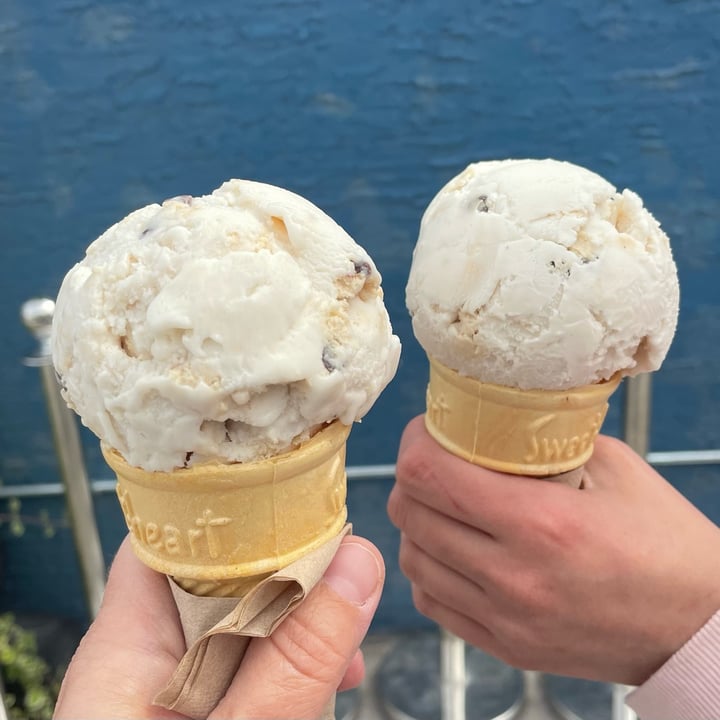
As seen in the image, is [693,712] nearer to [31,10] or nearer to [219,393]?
[219,393]

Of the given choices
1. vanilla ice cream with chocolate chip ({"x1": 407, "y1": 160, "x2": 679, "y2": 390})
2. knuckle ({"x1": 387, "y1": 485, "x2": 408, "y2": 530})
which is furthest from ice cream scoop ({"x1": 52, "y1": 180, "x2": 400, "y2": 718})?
knuckle ({"x1": 387, "y1": 485, "x2": 408, "y2": 530})

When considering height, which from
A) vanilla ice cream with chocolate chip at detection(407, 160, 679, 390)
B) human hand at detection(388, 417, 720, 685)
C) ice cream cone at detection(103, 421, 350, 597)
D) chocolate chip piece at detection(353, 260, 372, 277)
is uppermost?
chocolate chip piece at detection(353, 260, 372, 277)

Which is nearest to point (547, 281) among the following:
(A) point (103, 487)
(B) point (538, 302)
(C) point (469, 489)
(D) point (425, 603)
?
(B) point (538, 302)

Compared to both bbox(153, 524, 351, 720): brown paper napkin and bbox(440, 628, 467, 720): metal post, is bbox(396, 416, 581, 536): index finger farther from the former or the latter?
bbox(440, 628, 467, 720): metal post

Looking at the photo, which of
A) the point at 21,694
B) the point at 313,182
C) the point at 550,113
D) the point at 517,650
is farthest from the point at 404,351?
the point at 21,694

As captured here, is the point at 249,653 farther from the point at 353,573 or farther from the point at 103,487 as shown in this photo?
the point at 103,487

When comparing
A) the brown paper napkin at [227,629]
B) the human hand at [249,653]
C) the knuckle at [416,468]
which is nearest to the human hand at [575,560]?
the knuckle at [416,468]

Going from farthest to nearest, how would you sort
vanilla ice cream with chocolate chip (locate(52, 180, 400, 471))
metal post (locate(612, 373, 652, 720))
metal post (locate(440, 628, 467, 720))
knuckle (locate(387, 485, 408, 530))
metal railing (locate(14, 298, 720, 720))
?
1. metal post (locate(440, 628, 467, 720))
2. metal post (locate(612, 373, 652, 720))
3. metal railing (locate(14, 298, 720, 720))
4. knuckle (locate(387, 485, 408, 530))
5. vanilla ice cream with chocolate chip (locate(52, 180, 400, 471))

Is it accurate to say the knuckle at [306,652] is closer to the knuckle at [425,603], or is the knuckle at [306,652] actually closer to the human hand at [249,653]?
the human hand at [249,653]
